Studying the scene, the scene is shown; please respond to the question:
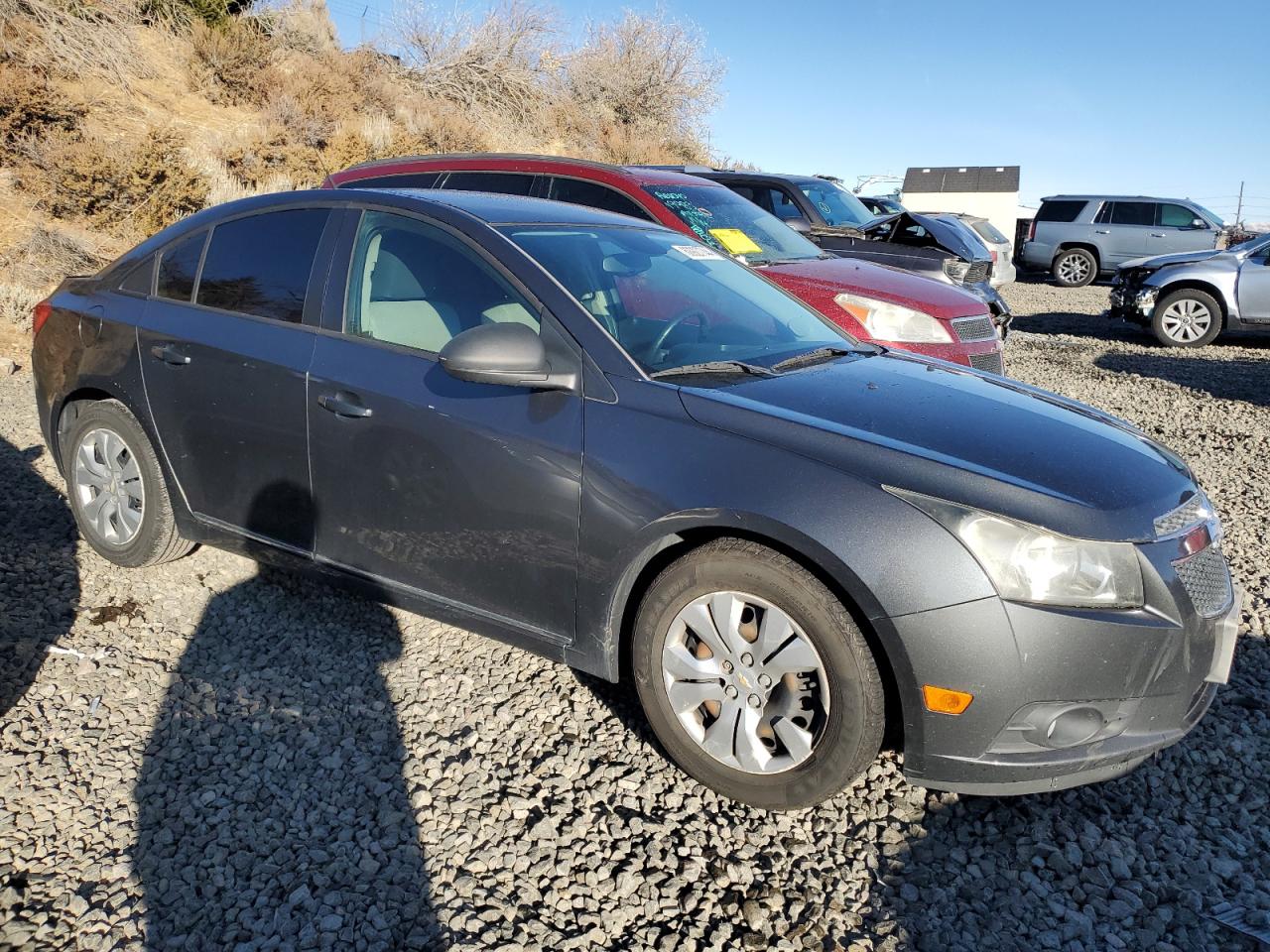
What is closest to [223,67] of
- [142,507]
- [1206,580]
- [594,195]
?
[594,195]

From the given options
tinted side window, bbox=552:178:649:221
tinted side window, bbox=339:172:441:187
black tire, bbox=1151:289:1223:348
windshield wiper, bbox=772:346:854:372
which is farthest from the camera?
black tire, bbox=1151:289:1223:348

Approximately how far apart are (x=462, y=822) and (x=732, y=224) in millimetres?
5514

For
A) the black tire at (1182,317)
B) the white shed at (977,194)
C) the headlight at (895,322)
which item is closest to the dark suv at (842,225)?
the black tire at (1182,317)

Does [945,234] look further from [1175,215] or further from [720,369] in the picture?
[720,369]

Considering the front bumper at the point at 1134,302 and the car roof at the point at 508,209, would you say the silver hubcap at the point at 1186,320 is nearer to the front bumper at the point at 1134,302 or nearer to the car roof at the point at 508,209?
the front bumper at the point at 1134,302

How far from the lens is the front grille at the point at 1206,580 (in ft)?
8.25

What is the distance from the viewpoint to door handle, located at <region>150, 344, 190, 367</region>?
3.70m

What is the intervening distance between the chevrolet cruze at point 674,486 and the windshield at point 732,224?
294 centimetres

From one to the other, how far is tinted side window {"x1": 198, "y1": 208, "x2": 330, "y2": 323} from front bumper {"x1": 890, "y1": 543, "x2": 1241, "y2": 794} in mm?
2492

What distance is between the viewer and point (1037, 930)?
7.65ft

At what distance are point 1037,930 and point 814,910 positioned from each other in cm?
54

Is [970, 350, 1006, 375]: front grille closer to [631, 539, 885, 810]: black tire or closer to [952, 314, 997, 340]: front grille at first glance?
[952, 314, 997, 340]: front grille

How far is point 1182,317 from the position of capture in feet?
40.8

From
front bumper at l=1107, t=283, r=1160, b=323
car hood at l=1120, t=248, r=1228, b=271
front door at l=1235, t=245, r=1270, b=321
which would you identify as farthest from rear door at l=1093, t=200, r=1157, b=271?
front door at l=1235, t=245, r=1270, b=321
